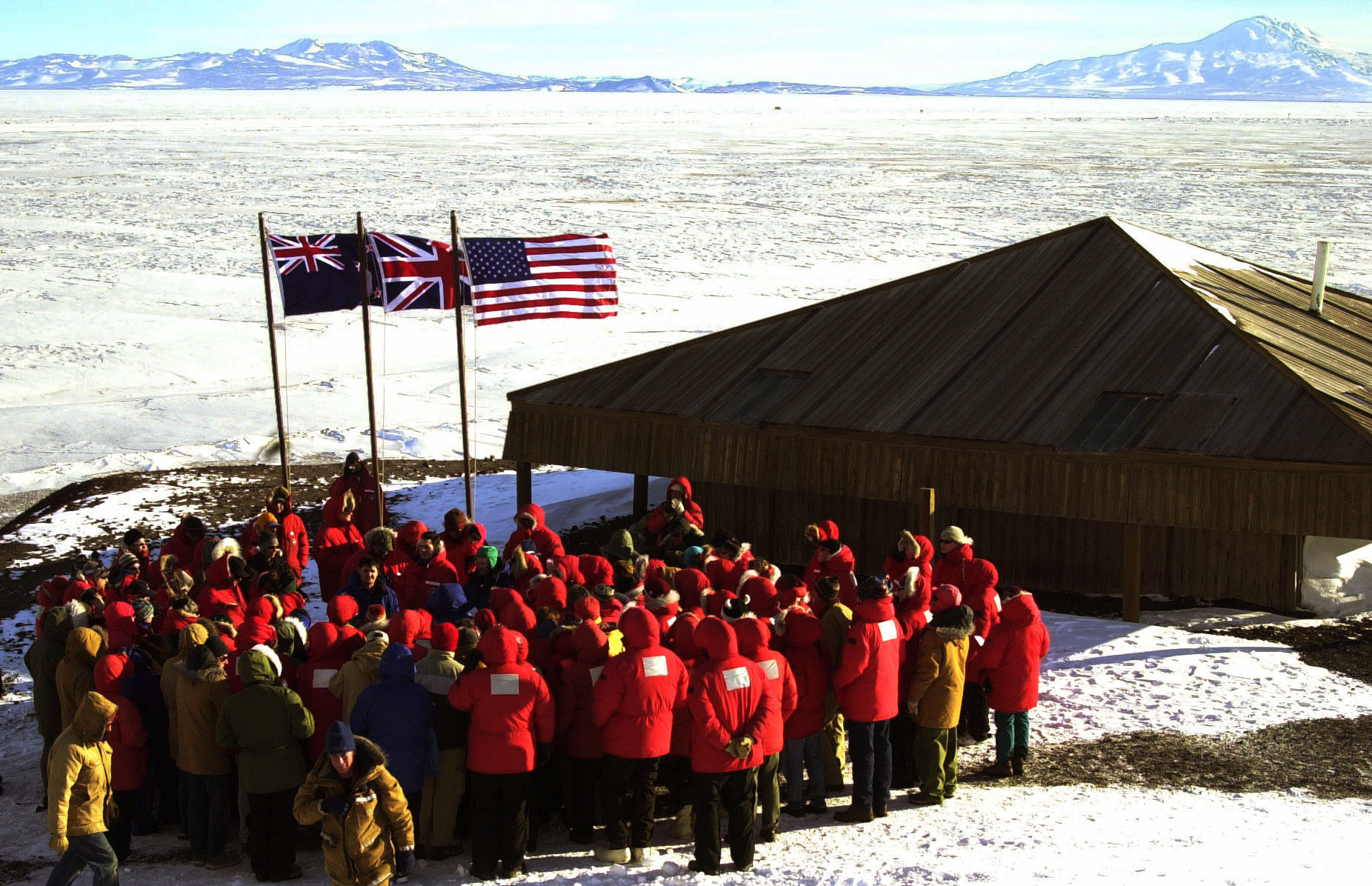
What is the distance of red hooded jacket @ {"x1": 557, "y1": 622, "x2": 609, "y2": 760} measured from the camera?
8.66m

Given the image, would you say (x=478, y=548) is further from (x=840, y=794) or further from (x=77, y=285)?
(x=77, y=285)

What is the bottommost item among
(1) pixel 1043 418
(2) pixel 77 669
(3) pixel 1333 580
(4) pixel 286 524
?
(3) pixel 1333 580

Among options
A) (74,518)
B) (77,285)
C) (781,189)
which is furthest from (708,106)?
(74,518)

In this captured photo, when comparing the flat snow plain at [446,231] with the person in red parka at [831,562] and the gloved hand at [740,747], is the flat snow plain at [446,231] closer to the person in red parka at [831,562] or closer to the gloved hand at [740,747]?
the person in red parka at [831,562]

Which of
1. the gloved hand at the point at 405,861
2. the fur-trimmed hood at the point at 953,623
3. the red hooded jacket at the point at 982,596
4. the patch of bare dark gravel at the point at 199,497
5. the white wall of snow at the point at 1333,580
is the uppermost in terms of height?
Answer: the fur-trimmed hood at the point at 953,623

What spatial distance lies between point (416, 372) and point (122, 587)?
17927mm

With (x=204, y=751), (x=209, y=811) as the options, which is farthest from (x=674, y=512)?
(x=204, y=751)

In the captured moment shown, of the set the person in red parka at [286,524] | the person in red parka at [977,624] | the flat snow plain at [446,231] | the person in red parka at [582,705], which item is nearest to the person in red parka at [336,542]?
the person in red parka at [286,524]

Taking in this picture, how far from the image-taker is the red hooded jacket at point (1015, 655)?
948cm

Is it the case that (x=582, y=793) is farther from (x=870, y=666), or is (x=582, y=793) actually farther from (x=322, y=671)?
(x=870, y=666)

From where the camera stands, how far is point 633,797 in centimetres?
852

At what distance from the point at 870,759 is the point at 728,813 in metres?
1.18

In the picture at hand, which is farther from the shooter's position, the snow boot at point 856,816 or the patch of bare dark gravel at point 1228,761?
the patch of bare dark gravel at point 1228,761

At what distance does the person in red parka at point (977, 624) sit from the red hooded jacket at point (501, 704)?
10.5 feet
